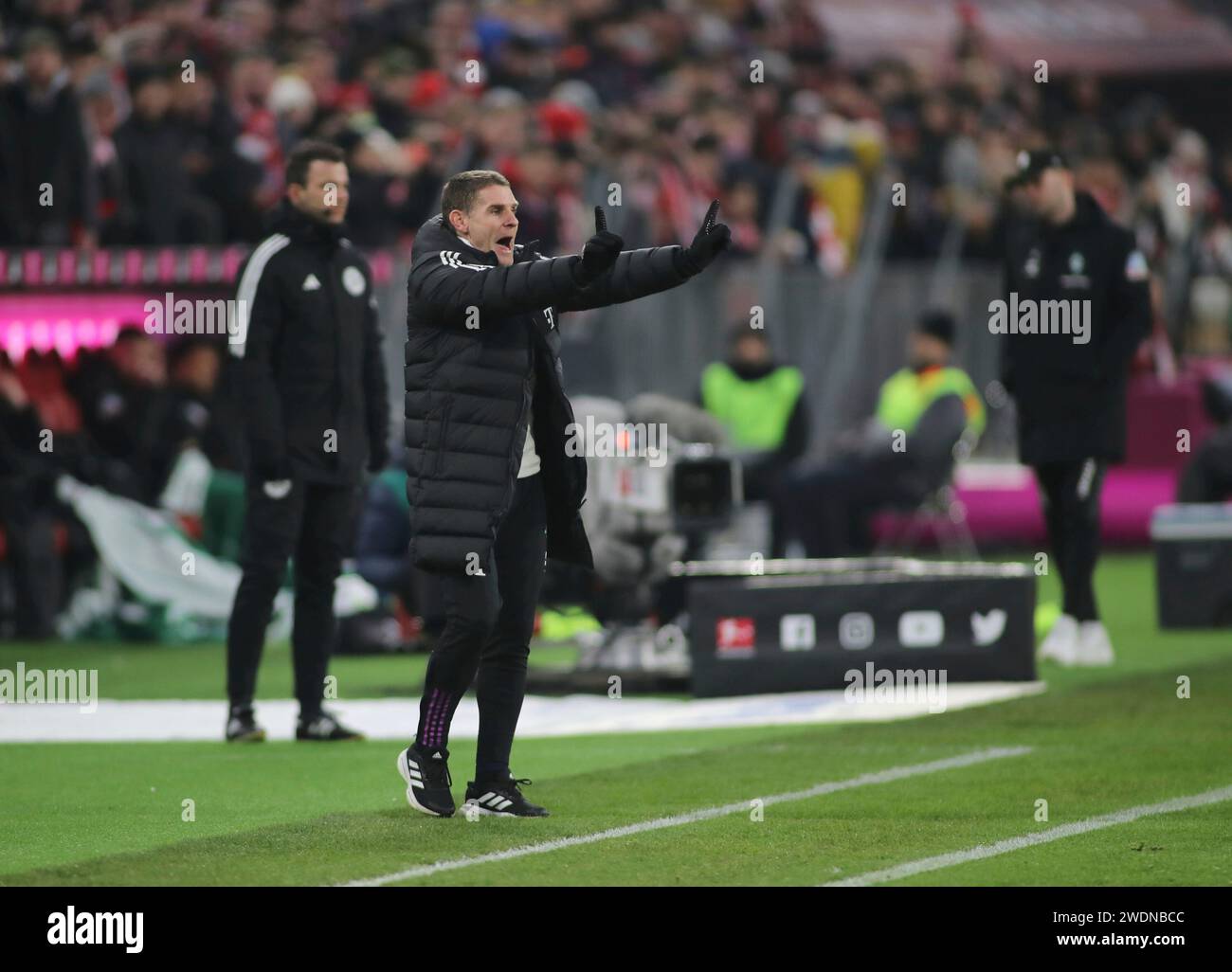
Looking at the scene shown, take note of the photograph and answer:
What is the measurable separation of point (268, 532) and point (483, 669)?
7.96ft

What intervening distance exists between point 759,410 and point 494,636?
954 cm

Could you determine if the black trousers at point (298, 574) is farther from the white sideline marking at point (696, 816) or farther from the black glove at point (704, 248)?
the black glove at point (704, 248)

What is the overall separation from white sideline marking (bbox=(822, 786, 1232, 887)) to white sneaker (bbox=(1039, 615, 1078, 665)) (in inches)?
170

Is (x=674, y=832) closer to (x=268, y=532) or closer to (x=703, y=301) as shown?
(x=268, y=532)

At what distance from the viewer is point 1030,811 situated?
27.0ft

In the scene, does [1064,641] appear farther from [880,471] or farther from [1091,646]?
[880,471]

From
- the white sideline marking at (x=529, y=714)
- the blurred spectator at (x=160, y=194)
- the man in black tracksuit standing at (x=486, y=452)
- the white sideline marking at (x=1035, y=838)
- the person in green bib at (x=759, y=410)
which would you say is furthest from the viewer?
the person in green bib at (x=759, y=410)

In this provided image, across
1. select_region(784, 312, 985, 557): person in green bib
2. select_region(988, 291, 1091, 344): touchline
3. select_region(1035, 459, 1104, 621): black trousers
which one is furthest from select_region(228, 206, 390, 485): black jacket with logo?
select_region(784, 312, 985, 557): person in green bib

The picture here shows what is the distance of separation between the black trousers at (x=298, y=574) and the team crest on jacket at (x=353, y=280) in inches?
33.3

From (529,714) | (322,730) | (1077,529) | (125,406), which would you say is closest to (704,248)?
(322,730)

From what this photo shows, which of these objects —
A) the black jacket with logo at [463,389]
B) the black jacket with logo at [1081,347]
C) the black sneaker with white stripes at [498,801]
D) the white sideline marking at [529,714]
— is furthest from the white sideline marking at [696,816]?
the black jacket with logo at [1081,347]

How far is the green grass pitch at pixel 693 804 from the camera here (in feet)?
23.6

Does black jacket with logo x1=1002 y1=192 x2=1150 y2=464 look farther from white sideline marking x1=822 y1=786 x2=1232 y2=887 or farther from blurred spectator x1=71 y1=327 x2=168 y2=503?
blurred spectator x1=71 y1=327 x2=168 y2=503
